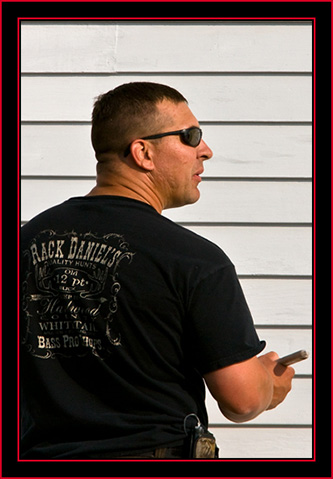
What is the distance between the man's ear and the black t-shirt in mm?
216

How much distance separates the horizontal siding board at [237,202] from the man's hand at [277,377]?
1.37 m

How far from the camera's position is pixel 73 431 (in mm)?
1811

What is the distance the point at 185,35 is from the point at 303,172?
2.91ft

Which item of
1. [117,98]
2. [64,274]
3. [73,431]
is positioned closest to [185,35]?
[117,98]

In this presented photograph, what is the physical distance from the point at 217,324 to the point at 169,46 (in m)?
1.98

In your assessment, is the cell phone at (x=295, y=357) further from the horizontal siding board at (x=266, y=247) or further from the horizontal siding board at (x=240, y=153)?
the horizontal siding board at (x=240, y=153)

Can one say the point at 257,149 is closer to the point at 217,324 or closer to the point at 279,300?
the point at 279,300

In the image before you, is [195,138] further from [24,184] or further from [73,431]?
[24,184]

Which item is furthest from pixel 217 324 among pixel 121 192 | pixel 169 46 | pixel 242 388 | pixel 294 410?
pixel 169 46

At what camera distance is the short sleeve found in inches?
70.4

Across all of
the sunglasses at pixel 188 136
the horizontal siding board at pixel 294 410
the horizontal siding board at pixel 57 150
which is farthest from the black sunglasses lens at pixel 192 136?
the horizontal siding board at pixel 294 410

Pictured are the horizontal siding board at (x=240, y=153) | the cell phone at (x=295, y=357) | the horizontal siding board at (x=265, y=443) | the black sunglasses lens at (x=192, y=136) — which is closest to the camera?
the cell phone at (x=295, y=357)

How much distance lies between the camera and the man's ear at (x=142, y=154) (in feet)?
6.75

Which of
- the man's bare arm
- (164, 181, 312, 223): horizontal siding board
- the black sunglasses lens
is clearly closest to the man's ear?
the black sunglasses lens
